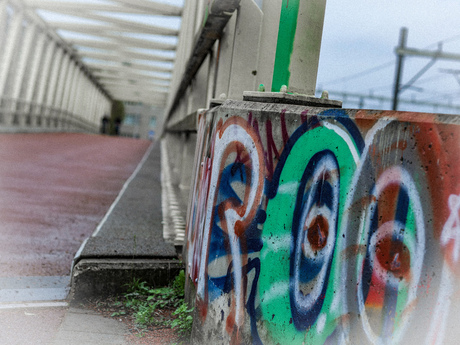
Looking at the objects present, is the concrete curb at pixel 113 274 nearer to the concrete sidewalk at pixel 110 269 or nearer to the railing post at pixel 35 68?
the concrete sidewalk at pixel 110 269

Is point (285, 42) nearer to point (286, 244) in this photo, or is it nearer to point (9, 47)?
point (286, 244)

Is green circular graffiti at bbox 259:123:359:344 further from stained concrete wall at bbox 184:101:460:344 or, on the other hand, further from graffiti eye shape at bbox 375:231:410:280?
graffiti eye shape at bbox 375:231:410:280

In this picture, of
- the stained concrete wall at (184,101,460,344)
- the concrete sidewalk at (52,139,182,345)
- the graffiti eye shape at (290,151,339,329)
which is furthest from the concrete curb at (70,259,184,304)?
the graffiti eye shape at (290,151,339,329)

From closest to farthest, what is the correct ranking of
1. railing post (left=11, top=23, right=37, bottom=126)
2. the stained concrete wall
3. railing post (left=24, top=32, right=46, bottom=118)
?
the stained concrete wall, railing post (left=11, top=23, right=37, bottom=126), railing post (left=24, top=32, right=46, bottom=118)

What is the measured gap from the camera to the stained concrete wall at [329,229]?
1694 millimetres

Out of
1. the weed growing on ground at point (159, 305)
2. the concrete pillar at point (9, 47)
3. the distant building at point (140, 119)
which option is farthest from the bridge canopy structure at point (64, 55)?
the distant building at point (140, 119)

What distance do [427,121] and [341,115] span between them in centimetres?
34

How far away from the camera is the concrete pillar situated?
62.4ft

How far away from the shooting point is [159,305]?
2.93m

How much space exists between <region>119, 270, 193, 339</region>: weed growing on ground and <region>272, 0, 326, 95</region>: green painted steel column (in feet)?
4.78

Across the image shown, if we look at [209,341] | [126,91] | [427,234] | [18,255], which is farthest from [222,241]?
[126,91]

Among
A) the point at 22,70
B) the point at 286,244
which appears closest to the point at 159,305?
the point at 286,244

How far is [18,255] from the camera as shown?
3.82 m

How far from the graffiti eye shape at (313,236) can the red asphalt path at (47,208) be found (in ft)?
6.96
